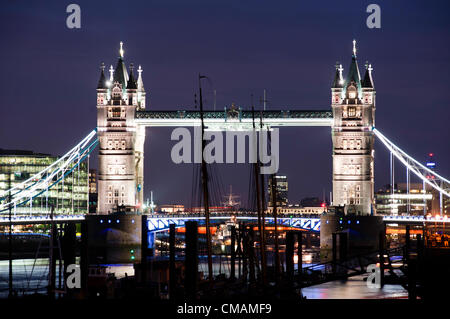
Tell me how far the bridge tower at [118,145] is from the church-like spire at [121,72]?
0.67ft

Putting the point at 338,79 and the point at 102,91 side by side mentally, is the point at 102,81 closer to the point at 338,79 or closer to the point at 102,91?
the point at 102,91

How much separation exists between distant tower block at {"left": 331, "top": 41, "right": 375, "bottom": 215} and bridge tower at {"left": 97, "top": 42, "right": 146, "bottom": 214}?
1862cm

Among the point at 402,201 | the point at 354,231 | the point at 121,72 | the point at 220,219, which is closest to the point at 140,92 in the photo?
the point at 121,72

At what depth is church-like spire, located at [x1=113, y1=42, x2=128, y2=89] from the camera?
113 m

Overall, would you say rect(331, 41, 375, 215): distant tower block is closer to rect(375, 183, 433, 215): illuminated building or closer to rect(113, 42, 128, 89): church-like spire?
rect(113, 42, 128, 89): church-like spire

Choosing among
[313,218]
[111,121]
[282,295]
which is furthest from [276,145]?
[282,295]

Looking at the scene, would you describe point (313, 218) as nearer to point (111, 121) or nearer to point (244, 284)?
point (111, 121)

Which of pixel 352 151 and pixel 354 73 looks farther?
pixel 354 73

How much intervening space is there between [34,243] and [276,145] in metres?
29.9

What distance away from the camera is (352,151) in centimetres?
10850

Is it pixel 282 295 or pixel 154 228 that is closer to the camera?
pixel 282 295

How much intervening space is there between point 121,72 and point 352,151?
917 inches

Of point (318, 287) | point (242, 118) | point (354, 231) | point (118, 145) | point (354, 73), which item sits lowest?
point (318, 287)

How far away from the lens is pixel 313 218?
10956cm
